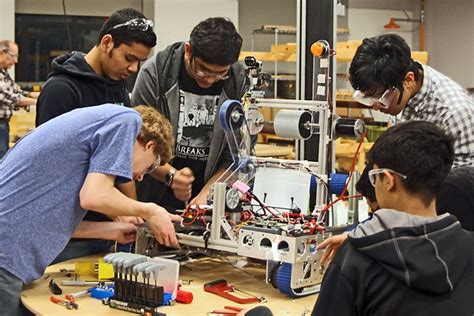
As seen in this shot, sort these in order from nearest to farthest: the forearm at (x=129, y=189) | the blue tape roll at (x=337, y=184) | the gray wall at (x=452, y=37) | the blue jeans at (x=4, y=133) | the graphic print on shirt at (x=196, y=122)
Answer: the blue tape roll at (x=337, y=184), the forearm at (x=129, y=189), the graphic print on shirt at (x=196, y=122), the blue jeans at (x=4, y=133), the gray wall at (x=452, y=37)

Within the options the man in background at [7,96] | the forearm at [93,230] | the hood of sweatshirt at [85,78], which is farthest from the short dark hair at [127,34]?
the man in background at [7,96]

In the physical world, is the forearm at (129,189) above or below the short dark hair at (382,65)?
below

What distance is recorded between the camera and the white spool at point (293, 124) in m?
2.25

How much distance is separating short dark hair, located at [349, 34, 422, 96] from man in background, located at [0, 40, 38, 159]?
13.7 feet

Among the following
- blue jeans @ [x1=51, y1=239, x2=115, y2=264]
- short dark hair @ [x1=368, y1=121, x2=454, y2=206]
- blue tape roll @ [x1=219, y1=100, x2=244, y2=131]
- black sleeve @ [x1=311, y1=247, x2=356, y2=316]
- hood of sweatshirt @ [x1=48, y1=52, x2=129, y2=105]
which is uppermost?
hood of sweatshirt @ [x1=48, y1=52, x2=129, y2=105]

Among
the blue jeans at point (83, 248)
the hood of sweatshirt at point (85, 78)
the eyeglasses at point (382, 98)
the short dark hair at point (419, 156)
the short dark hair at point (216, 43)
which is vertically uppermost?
the short dark hair at point (216, 43)

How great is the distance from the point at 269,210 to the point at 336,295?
801 millimetres

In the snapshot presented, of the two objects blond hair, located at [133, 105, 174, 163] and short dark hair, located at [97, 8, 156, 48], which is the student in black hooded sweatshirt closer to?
short dark hair, located at [97, 8, 156, 48]

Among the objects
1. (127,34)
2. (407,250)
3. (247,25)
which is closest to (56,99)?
(127,34)

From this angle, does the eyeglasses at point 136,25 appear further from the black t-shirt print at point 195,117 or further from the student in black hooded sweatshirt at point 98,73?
the black t-shirt print at point 195,117

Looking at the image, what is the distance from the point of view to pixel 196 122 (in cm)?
259

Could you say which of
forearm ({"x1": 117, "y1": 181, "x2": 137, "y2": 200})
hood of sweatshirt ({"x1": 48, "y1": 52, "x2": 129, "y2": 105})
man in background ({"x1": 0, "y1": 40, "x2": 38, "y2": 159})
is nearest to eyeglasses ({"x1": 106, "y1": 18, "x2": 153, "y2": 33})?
hood of sweatshirt ({"x1": 48, "y1": 52, "x2": 129, "y2": 105})

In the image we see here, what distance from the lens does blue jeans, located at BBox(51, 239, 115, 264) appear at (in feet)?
7.88

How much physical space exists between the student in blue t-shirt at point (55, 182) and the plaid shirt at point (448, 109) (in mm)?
882
